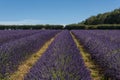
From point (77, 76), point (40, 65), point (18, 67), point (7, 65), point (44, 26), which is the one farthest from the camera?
point (44, 26)

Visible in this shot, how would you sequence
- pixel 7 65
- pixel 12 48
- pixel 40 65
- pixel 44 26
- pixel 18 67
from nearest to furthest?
pixel 40 65 < pixel 7 65 < pixel 12 48 < pixel 18 67 < pixel 44 26

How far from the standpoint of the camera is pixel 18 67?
11.7 m

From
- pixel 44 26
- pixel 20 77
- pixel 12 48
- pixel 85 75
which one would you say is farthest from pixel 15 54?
pixel 44 26

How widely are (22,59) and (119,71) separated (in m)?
5.65

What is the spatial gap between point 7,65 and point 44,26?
69313 mm

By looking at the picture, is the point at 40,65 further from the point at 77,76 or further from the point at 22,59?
the point at 22,59

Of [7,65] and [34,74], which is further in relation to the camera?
[7,65]

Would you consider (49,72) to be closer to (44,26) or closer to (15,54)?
(15,54)

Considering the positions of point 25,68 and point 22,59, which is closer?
point 25,68

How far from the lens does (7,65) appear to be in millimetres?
9453

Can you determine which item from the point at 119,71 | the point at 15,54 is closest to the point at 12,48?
the point at 15,54

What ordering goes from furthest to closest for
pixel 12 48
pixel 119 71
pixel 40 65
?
pixel 12 48
pixel 119 71
pixel 40 65

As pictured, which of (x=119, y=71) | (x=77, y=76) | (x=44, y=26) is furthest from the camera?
(x=44, y=26)

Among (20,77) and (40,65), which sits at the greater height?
(40,65)
